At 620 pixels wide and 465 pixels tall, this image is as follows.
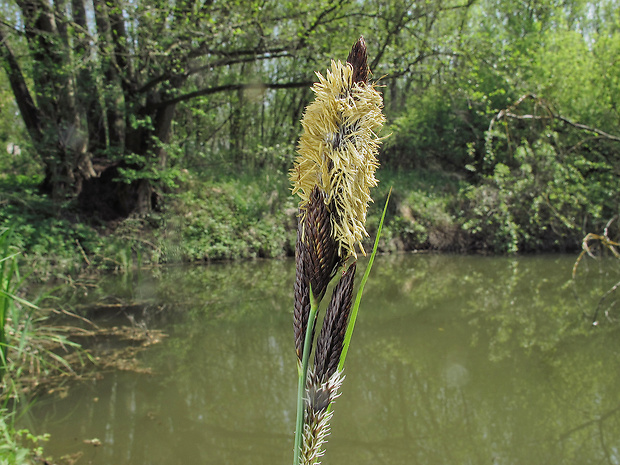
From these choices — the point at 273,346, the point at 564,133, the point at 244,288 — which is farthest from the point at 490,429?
the point at 564,133

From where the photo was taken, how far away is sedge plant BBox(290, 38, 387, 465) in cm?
76

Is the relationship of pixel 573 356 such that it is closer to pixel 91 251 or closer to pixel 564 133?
pixel 91 251

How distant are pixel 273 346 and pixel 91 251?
19.3 feet

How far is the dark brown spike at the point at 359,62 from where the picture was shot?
80 centimetres

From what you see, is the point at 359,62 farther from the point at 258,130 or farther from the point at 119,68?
the point at 258,130

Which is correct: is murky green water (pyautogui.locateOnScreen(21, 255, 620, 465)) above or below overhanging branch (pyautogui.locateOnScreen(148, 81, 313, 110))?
below

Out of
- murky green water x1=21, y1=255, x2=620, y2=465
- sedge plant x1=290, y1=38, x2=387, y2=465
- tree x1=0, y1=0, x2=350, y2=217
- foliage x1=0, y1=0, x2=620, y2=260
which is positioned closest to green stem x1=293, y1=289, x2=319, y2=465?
sedge plant x1=290, y1=38, x2=387, y2=465

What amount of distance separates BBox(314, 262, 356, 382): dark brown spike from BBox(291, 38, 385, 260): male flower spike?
0.16 feet

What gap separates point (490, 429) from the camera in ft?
14.4

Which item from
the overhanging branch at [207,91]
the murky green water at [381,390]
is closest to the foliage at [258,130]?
the overhanging branch at [207,91]

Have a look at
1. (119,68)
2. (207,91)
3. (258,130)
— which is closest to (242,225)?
(207,91)

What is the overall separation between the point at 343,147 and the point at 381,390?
4723 mm

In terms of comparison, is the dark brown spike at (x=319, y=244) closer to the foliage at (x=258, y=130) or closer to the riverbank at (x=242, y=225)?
the foliage at (x=258, y=130)

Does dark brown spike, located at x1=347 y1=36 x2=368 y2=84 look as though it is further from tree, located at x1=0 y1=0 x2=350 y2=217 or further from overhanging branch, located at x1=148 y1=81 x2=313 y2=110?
overhanging branch, located at x1=148 y1=81 x2=313 y2=110
